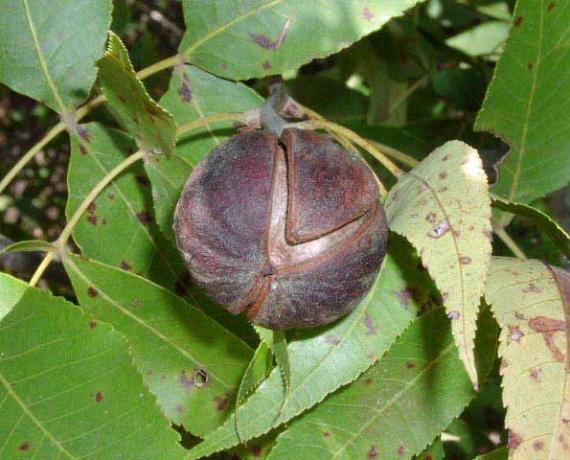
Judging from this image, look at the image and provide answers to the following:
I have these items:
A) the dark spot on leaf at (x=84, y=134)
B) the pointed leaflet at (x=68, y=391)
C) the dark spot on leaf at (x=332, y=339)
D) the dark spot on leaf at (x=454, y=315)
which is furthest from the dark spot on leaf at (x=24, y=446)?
the dark spot on leaf at (x=454, y=315)

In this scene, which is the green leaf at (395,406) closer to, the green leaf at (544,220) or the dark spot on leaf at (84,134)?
the green leaf at (544,220)

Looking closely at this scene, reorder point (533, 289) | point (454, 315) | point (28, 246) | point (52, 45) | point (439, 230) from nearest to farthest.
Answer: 1. point (454, 315)
2. point (439, 230)
3. point (533, 289)
4. point (28, 246)
5. point (52, 45)

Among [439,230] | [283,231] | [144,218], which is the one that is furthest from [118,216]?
[439,230]

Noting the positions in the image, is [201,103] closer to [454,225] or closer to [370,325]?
[370,325]

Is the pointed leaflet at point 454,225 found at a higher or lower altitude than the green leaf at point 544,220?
higher

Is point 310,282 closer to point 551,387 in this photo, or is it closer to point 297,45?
point 551,387
